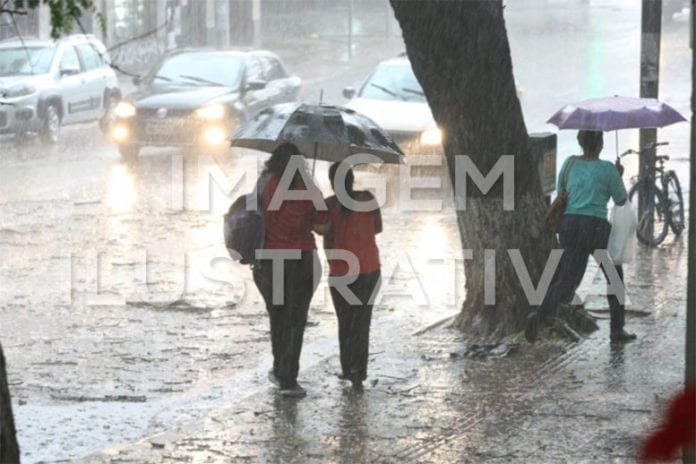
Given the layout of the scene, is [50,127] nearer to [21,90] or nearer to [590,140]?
[21,90]

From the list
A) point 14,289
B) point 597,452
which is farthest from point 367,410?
point 14,289

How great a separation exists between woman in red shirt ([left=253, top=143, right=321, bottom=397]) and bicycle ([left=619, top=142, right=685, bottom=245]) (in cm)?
605

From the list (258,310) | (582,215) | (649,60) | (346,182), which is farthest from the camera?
(649,60)

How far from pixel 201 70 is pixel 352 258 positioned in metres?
14.9

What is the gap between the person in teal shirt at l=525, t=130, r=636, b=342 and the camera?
10039 millimetres

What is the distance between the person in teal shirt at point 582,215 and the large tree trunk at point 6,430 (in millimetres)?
5139

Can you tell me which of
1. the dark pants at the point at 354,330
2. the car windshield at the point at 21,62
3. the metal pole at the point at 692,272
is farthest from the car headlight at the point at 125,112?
the metal pole at the point at 692,272

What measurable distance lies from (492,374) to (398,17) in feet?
8.31

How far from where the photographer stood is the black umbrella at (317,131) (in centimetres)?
905

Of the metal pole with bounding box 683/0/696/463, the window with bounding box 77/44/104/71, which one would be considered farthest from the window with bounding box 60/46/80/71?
the metal pole with bounding box 683/0/696/463

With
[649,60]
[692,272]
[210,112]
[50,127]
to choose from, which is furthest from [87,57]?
[692,272]

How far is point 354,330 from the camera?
30.6 feet

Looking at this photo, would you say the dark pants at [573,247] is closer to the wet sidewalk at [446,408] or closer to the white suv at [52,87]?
the wet sidewalk at [446,408]

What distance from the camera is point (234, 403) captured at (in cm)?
897
